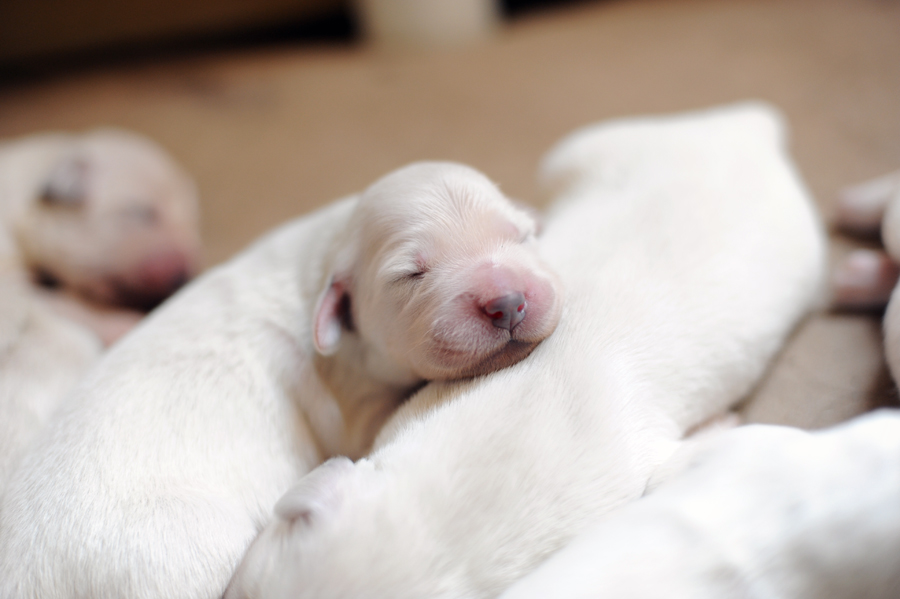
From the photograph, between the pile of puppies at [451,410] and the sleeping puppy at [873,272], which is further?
the sleeping puppy at [873,272]

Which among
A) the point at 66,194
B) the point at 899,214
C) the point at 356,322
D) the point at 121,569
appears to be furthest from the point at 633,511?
the point at 66,194

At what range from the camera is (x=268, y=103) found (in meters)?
3.45

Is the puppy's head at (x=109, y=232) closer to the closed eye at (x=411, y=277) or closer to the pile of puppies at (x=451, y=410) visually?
the pile of puppies at (x=451, y=410)

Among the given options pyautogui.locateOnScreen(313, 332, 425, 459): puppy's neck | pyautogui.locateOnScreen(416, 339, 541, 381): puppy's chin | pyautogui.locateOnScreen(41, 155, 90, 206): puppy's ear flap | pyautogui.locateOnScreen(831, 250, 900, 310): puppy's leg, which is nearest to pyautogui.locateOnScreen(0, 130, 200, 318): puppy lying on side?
pyautogui.locateOnScreen(41, 155, 90, 206): puppy's ear flap

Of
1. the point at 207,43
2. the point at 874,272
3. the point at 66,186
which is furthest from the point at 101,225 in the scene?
the point at 874,272

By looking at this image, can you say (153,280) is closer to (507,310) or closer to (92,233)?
(92,233)

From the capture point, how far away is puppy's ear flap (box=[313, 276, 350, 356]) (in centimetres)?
143

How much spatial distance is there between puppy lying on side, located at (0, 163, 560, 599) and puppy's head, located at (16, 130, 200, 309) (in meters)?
0.81

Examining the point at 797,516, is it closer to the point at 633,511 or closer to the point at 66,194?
the point at 633,511

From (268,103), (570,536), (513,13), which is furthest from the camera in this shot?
(513,13)

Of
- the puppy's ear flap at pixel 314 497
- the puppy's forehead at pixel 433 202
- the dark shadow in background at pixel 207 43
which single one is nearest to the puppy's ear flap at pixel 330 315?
the puppy's forehead at pixel 433 202

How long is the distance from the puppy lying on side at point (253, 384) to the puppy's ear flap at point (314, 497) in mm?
228

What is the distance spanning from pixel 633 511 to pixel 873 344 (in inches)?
34.9

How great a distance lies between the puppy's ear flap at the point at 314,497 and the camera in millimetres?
1092
